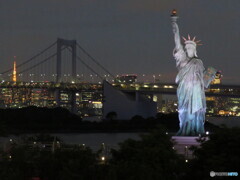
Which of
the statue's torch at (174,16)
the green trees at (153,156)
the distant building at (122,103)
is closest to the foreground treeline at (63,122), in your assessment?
the distant building at (122,103)

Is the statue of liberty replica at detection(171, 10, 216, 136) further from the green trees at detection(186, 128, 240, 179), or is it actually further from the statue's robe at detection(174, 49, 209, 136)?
the green trees at detection(186, 128, 240, 179)

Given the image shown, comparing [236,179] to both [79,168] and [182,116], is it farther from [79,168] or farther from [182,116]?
[182,116]

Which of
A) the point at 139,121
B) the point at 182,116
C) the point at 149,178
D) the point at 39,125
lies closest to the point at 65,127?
the point at 39,125

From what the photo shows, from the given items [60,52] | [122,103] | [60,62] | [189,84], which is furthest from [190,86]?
[60,52]

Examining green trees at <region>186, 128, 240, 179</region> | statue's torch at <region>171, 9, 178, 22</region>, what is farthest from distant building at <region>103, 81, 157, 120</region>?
green trees at <region>186, 128, 240, 179</region>

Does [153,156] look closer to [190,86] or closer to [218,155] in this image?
[218,155]

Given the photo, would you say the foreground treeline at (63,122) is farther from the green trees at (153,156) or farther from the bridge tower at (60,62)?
the green trees at (153,156)
